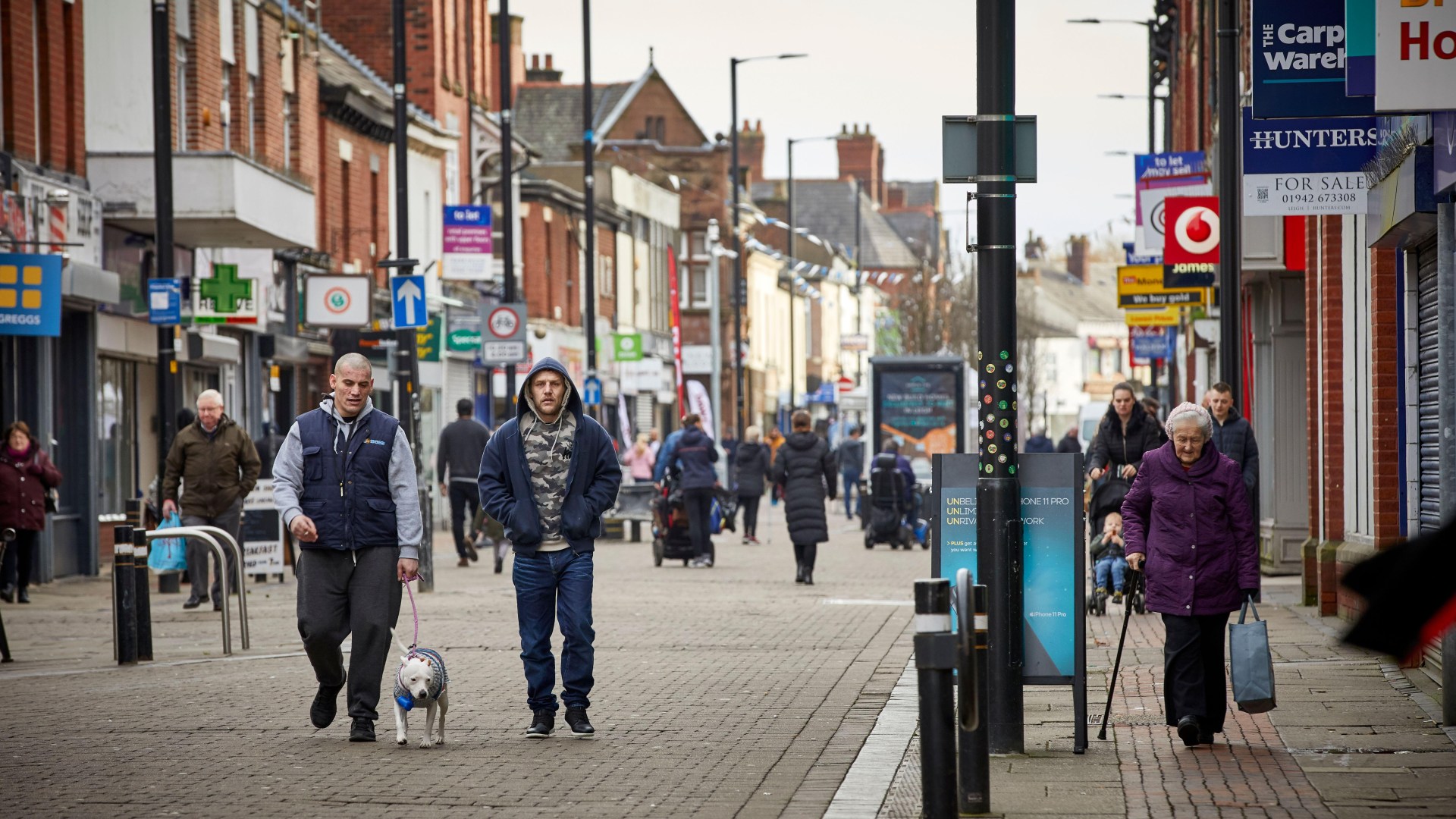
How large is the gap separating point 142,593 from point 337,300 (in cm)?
1405

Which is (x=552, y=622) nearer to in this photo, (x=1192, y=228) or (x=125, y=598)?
(x=125, y=598)

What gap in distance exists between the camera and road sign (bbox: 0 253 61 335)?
62.9 ft

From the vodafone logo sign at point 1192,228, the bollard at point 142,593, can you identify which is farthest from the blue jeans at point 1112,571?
the bollard at point 142,593

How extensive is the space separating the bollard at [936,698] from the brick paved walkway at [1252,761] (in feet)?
2.40

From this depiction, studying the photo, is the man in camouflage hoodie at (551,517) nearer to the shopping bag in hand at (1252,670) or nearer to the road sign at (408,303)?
the shopping bag in hand at (1252,670)

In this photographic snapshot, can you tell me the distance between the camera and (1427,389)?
40.9ft

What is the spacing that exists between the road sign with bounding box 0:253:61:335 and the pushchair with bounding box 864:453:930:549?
1375 cm

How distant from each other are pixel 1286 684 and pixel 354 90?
27183mm

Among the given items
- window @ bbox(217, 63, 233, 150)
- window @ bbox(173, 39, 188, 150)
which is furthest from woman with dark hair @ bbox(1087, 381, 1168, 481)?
window @ bbox(217, 63, 233, 150)

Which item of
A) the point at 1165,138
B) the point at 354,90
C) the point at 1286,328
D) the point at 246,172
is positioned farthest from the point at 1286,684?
the point at 1165,138

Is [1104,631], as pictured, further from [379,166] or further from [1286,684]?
[379,166]

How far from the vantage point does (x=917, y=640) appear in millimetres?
7203

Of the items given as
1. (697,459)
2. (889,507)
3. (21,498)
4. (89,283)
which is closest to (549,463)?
(21,498)

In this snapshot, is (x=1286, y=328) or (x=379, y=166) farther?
(x=379, y=166)
